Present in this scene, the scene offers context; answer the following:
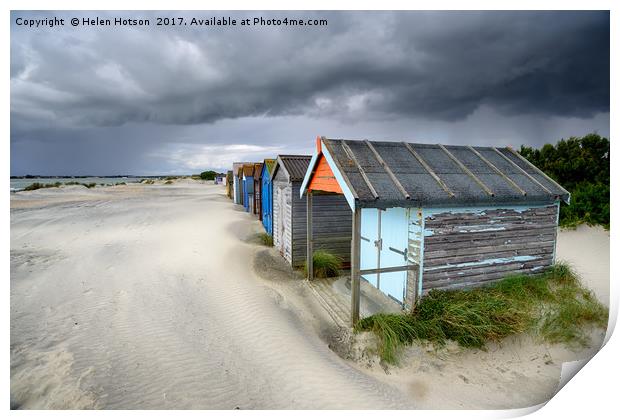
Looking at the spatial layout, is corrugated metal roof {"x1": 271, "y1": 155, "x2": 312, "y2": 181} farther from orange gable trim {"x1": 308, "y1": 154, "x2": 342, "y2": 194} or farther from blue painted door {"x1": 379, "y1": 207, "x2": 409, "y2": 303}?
blue painted door {"x1": 379, "y1": 207, "x2": 409, "y2": 303}

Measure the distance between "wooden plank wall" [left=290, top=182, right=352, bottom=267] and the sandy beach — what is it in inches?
51.4

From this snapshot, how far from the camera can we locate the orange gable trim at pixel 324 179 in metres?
7.16

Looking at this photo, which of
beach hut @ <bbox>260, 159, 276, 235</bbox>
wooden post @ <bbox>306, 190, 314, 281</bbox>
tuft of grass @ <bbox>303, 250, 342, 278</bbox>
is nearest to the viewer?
wooden post @ <bbox>306, 190, 314, 281</bbox>

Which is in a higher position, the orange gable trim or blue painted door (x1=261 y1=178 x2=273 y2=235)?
the orange gable trim

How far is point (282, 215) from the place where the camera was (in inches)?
487

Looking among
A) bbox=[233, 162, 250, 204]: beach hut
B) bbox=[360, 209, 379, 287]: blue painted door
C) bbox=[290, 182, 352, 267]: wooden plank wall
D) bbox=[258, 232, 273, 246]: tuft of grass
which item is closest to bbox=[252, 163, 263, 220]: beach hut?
bbox=[258, 232, 273, 246]: tuft of grass

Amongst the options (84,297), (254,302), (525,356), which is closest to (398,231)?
(525,356)

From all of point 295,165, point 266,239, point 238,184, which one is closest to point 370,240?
point 295,165

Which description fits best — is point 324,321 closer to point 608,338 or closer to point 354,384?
point 354,384

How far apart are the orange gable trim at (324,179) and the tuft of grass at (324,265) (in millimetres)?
2657

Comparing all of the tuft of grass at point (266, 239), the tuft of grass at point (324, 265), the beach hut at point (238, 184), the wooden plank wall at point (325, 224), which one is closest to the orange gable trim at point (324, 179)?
the wooden plank wall at point (325, 224)

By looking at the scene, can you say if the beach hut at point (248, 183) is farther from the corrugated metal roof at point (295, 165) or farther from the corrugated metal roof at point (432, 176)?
the corrugated metal roof at point (432, 176)

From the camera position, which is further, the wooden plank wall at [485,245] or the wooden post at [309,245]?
the wooden post at [309,245]

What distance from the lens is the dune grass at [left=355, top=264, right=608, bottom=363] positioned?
564cm
